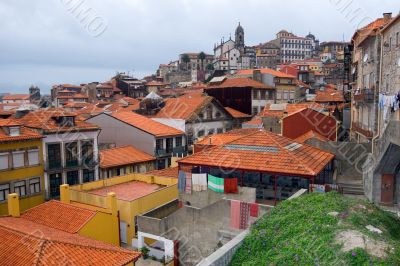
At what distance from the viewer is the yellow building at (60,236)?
1666 centimetres

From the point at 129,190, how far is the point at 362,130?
20.4 m

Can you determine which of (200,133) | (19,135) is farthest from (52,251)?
(200,133)

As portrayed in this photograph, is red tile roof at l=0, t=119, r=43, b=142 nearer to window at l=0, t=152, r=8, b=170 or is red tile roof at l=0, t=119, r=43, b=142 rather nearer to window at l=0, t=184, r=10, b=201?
window at l=0, t=152, r=8, b=170

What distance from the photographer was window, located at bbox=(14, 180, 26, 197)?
29.0 m

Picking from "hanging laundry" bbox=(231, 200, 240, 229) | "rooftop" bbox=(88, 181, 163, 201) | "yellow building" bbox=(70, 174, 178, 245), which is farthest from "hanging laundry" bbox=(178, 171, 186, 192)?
"hanging laundry" bbox=(231, 200, 240, 229)

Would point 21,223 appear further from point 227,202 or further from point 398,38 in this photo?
point 398,38

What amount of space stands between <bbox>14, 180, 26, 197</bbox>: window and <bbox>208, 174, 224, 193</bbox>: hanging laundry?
16.4 metres

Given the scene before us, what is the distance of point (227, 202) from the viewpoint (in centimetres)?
1803

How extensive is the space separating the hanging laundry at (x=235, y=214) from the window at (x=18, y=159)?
19375 millimetres

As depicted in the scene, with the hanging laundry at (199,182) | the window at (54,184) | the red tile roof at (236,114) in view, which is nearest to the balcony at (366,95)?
the hanging laundry at (199,182)

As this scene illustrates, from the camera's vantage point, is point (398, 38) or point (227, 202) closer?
point (227, 202)

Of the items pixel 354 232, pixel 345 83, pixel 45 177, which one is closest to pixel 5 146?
pixel 45 177

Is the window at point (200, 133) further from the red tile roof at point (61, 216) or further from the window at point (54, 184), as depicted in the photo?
the red tile roof at point (61, 216)

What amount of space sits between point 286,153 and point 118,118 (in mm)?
25241
